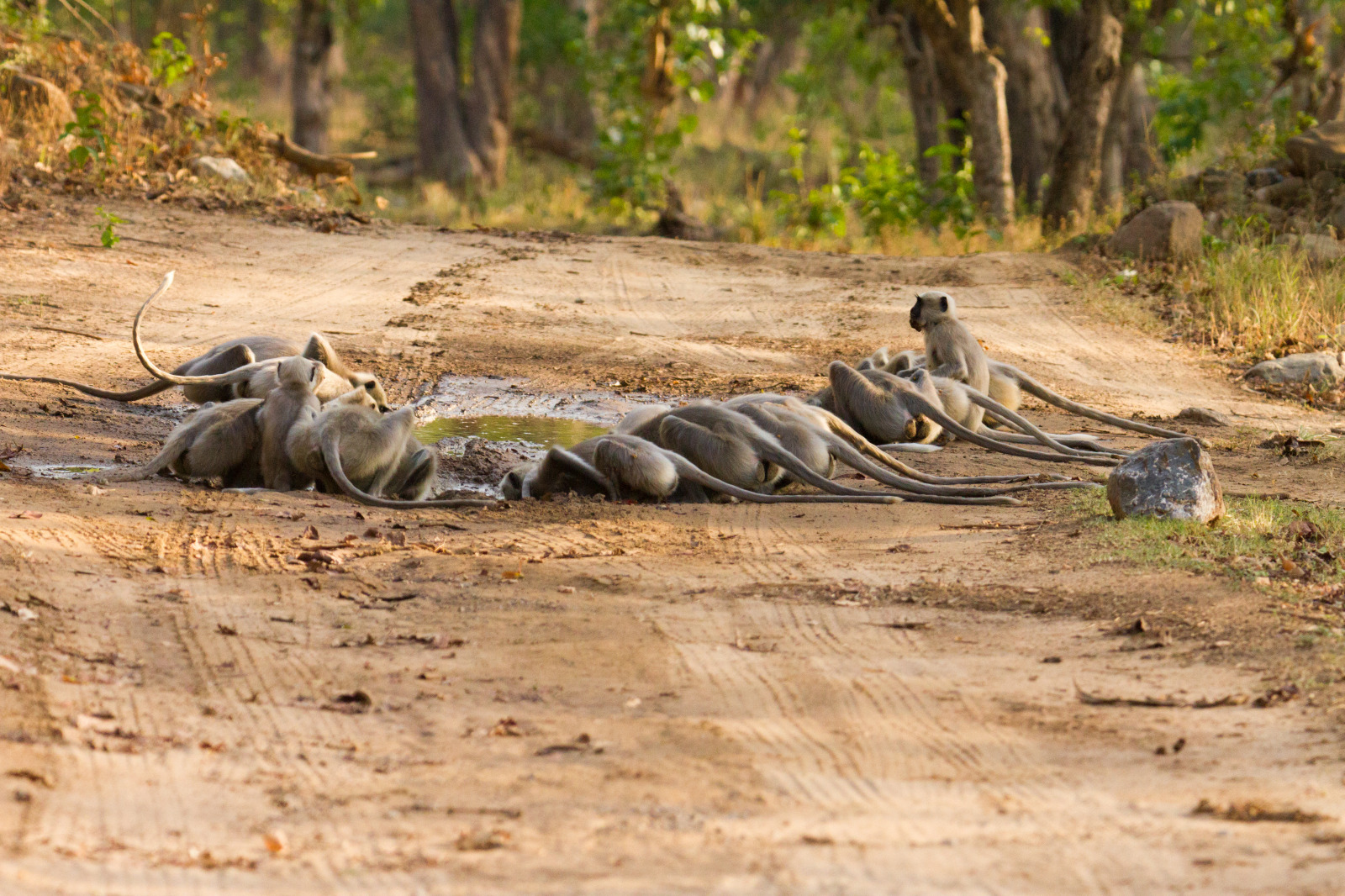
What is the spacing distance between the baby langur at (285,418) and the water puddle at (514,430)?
54.5 inches

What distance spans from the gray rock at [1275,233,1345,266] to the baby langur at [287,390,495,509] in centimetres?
958

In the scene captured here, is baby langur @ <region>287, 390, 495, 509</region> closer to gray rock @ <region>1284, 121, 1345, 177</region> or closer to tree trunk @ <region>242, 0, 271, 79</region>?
gray rock @ <region>1284, 121, 1345, 177</region>

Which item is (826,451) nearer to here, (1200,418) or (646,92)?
(1200,418)

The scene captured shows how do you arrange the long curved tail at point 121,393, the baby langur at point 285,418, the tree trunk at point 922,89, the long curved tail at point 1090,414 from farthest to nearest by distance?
the tree trunk at point 922,89 < the long curved tail at point 1090,414 < the long curved tail at point 121,393 < the baby langur at point 285,418

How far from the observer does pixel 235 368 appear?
838cm

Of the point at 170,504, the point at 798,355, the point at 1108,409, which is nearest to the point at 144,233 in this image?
the point at 798,355

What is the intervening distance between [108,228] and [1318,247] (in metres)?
11.0

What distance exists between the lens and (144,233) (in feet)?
43.2

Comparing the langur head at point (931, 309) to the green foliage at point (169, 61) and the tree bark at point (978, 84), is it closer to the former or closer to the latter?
the tree bark at point (978, 84)

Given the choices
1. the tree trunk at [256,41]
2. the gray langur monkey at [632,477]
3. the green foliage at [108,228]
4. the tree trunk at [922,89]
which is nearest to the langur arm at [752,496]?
the gray langur monkey at [632,477]

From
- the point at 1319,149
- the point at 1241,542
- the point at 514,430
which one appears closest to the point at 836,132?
the point at 1319,149

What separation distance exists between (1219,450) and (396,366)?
219 inches

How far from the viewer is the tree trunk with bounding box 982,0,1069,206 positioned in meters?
19.5

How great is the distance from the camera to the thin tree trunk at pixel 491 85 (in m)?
25.6
